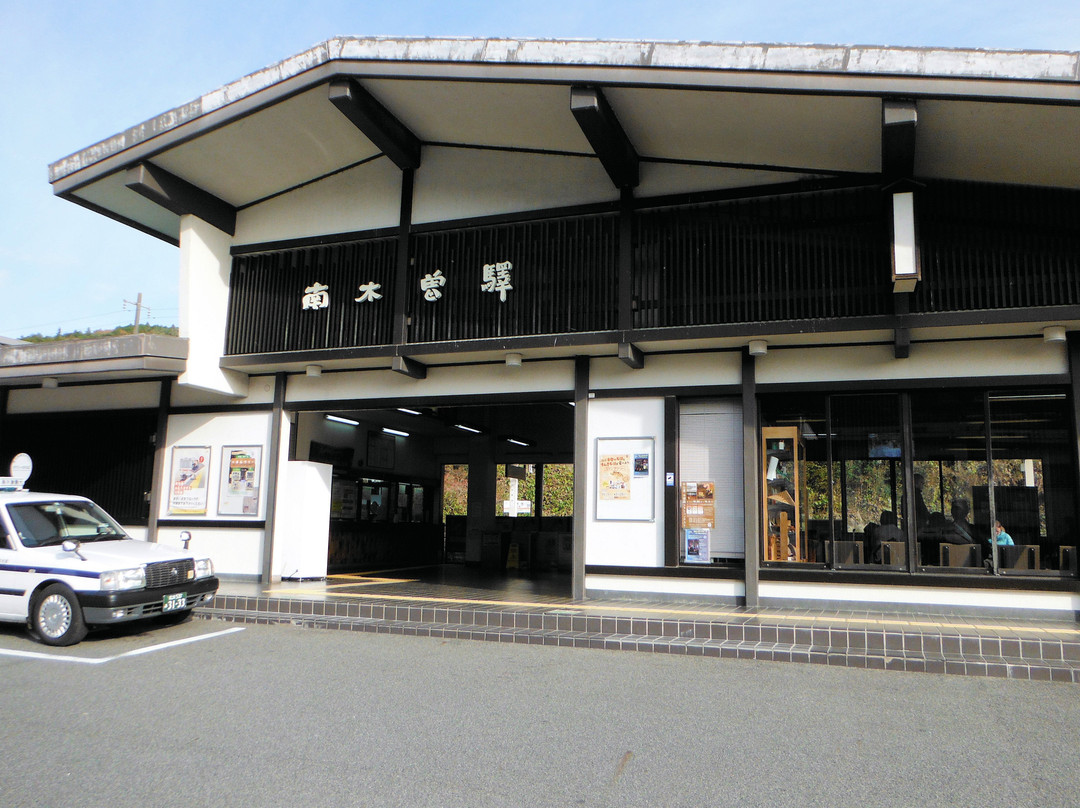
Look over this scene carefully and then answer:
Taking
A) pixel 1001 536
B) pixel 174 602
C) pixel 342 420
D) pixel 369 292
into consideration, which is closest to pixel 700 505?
pixel 1001 536

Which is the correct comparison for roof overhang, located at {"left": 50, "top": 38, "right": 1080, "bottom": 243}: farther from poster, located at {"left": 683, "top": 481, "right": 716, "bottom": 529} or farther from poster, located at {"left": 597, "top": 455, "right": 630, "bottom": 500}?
poster, located at {"left": 683, "top": 481, "right": 716, "bottom": 529}

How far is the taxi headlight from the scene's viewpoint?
7.84 meters

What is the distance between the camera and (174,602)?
8414 millimetres

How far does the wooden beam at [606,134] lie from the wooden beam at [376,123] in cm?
273

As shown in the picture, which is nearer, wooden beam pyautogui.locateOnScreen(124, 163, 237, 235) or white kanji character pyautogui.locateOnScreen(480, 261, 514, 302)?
white kanji character pyautogui.locateOnScreen(480, 261, 514, 302)

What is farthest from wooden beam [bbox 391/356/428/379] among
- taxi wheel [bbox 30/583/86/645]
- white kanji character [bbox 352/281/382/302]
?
taxi wheel [bbox 30/583/86/645]

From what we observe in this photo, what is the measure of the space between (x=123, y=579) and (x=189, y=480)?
15.1ft

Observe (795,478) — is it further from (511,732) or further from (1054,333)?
(511,732)

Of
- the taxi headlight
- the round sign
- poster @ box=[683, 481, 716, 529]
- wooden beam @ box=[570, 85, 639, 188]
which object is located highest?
wooden beam @ box=[570, 85, 639, 188]

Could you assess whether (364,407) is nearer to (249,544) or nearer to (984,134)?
(249,544)

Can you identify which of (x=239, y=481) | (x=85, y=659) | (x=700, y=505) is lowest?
(x=85, y=659)

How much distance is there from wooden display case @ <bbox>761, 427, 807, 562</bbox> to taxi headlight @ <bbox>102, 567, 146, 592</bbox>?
270 inches

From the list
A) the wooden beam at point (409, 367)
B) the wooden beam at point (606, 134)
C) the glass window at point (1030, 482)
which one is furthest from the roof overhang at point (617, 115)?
the wooden beam at point (409, 367)

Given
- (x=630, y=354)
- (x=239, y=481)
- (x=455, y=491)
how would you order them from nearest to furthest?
1. (x=630, y=354)
2. (x=239, y=481)
3. (x=455, y=491)
